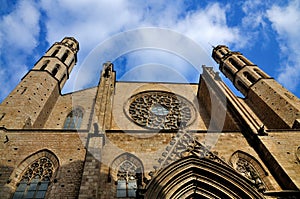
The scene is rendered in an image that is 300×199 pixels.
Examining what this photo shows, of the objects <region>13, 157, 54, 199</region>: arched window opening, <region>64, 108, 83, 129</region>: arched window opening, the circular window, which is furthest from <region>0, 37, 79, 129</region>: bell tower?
the circular window

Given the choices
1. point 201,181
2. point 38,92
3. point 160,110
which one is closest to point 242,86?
point 160,110

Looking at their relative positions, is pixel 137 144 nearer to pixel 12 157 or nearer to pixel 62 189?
pixel 62 189

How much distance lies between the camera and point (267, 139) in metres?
9.85

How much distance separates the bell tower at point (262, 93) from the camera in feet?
41.0

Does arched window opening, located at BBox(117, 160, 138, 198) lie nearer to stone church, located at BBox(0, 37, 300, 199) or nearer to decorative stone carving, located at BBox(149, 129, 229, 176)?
stone church, located at BBox(0, 37, 300, 199)

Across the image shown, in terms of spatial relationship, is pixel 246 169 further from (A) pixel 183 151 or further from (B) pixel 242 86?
(B) pixel 242 86

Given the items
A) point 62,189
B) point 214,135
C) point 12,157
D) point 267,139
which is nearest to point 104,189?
point 62,189

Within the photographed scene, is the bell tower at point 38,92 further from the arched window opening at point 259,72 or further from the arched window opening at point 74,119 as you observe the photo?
the arched window opening at point 259,72

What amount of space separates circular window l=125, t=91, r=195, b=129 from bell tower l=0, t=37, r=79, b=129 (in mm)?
4389

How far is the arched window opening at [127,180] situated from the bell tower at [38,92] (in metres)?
5.08

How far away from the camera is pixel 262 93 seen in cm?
1470

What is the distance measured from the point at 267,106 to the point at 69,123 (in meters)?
10.5

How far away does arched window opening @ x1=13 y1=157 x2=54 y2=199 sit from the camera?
7938 millimetres

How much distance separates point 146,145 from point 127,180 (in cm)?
152
